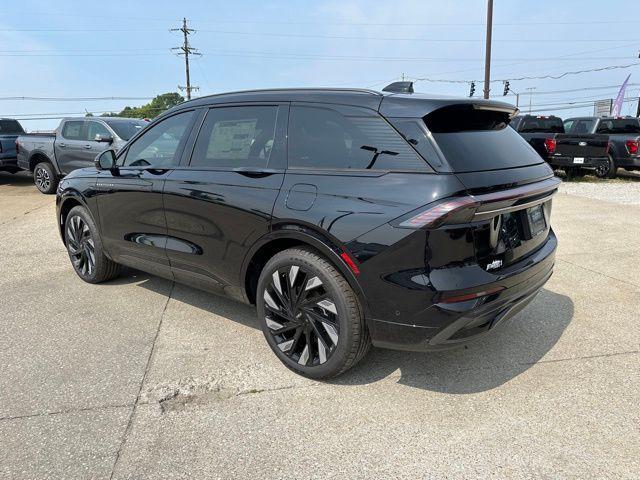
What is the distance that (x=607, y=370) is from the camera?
120 inches

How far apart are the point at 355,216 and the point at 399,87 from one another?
1130mm

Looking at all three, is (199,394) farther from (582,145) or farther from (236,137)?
(582,145)

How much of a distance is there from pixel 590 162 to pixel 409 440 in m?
12.5

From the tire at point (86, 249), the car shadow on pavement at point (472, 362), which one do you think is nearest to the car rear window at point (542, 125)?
the car shadow on pavement at point (472, 362)

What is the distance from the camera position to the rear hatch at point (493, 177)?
2430 mm

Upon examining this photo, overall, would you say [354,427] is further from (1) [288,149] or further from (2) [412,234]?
(1) [288,149]

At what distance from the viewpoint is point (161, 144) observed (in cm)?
391

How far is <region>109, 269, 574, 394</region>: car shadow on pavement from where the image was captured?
2.96 m

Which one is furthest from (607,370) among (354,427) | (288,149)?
(288,149)

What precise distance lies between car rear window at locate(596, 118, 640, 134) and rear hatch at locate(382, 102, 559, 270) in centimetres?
1308

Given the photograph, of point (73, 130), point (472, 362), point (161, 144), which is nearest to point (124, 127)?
point (73, 130)

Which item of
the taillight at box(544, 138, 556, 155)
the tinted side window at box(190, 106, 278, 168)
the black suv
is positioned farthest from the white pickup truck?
the taillight at box(544, 138, 556, 155)

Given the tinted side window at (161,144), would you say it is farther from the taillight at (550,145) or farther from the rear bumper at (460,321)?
the taillight at (550,145)

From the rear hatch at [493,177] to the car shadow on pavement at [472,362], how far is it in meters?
0.55
